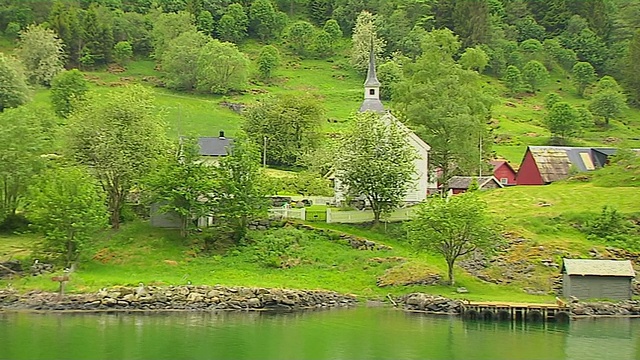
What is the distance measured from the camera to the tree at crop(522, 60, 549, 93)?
124m

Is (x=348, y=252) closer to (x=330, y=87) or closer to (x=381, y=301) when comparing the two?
(x=381, y=301)

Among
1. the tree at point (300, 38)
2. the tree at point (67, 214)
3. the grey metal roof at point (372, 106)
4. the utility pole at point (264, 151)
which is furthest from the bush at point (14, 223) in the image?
the tree at point (300, 38)

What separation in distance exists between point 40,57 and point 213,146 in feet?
134

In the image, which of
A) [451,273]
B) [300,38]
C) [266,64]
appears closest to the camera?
[451,273]

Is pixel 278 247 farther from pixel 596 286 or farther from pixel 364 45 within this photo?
pixel 364 45

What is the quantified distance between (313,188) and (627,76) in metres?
76.5

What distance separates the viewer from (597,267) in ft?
152

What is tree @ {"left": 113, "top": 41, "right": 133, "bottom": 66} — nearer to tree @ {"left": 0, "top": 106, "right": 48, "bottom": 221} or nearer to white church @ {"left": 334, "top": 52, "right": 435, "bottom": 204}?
white church @ {"left": 334, "top": 52, "right": 435, "bottom": 204}

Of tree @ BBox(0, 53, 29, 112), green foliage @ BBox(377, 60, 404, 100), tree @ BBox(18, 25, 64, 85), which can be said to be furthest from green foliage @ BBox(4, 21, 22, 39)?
green foliage @ BBox(377, 60, 404, 100)

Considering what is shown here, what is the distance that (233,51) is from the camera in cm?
11175

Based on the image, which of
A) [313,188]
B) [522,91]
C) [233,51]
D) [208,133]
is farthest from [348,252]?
[522,91]

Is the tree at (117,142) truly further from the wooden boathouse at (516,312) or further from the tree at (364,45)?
the tree at (364,45)

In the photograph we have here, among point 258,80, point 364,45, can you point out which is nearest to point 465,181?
point 258,80

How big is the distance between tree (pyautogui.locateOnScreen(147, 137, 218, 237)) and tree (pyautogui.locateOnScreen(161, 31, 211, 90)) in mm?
59065
